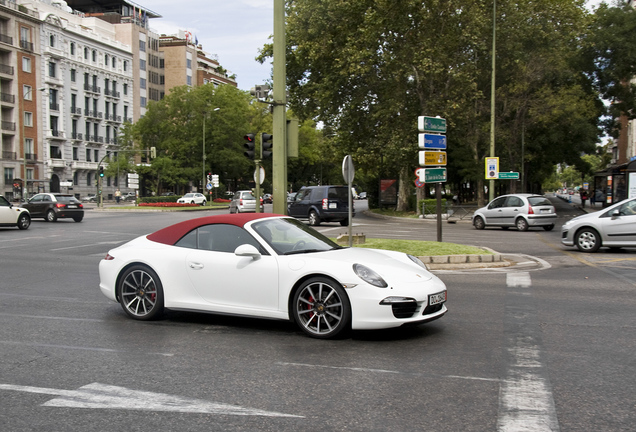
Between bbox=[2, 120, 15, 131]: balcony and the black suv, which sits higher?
bbox=[2, 120, 15, 131]: balcony

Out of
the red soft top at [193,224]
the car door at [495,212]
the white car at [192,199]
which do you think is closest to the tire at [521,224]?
the car door at [495,212]

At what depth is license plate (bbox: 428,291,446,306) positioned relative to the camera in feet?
21.4

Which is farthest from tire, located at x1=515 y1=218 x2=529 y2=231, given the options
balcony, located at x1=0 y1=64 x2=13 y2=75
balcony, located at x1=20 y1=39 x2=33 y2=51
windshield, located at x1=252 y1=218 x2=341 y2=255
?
balcony, located at x1=20 y1=39 x2=33 y2=51

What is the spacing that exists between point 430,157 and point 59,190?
6713 cm

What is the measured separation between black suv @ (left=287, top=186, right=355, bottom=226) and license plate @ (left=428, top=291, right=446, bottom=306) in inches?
852

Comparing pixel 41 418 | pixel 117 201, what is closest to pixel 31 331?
pixel 41 418

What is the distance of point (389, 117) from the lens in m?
40.0

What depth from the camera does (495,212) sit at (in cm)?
2697

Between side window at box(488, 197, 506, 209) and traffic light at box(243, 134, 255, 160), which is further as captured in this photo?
side window at box(488, 197, 506, 209)

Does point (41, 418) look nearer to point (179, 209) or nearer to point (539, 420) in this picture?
point (539, 420)

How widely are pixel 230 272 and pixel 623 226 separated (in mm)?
12494

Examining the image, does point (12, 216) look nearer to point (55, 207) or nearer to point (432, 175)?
point (55, 207)

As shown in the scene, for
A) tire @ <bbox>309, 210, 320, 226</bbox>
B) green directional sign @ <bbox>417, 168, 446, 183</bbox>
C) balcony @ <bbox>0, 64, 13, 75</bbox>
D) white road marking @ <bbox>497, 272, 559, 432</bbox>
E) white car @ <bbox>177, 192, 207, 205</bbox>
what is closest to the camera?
white road marking @ <bbox>497, 272, 559, 432</bbox>

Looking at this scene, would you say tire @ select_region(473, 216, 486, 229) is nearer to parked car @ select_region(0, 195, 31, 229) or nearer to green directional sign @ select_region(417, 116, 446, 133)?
green directional sign @ select_region(417, 116, 446, 133)
